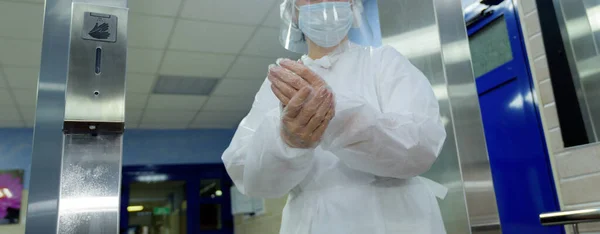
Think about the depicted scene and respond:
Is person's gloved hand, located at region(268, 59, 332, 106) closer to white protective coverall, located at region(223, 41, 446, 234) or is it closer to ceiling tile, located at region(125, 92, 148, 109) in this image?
white protective coverall, located at region(223, 41, 446, 234)

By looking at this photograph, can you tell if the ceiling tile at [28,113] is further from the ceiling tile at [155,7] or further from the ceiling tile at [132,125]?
the ceiling tile at [155,7]

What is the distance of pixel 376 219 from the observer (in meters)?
0.85

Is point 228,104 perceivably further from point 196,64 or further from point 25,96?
point 25,96

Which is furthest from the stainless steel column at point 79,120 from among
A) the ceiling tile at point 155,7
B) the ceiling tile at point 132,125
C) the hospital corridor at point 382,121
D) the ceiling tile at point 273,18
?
the ceiling tile at point 132,125

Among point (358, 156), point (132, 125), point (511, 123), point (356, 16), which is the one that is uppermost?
point (132, 125)

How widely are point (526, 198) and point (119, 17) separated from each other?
5.89 ft

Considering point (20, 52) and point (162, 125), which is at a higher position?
point (20, 52)

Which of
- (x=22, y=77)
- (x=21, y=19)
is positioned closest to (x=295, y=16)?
(x=21, y=19)

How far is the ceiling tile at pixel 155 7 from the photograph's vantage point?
3.20 m

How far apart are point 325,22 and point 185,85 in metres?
4.11

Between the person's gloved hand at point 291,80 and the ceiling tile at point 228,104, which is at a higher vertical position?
the ceiling tile at point 228,104

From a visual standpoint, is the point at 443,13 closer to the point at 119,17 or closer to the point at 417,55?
the point at 417,55

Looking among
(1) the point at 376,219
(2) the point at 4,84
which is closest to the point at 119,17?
(1) the point at 376,219

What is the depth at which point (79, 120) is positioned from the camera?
0.78m
